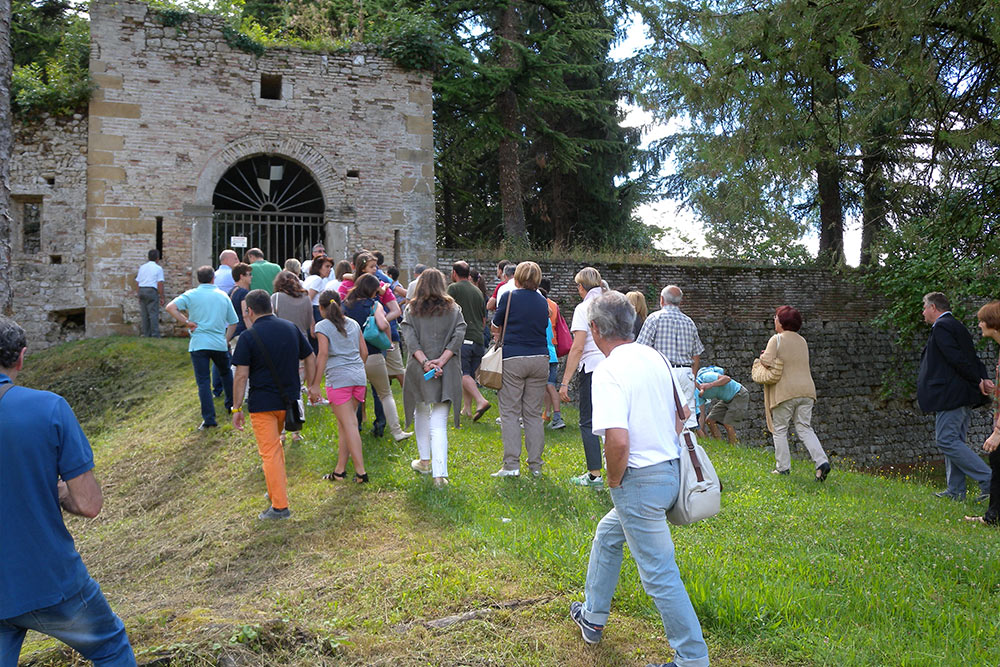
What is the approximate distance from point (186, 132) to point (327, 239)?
3.09 m

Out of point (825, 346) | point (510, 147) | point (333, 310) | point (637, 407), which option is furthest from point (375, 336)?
point (825, 346)

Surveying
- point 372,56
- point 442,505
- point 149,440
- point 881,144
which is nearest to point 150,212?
point 372,56

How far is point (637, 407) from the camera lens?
137 inches

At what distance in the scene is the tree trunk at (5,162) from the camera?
620 centimetres

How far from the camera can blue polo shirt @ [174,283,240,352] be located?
27.0 feet

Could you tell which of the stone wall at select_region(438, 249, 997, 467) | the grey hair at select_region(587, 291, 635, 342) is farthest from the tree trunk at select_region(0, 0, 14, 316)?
the stone wall at select_region(438, 249, 997, 467)

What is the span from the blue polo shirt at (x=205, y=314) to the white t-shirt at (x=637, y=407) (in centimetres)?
587

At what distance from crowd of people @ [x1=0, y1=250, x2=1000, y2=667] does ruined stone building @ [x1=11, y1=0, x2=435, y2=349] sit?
401 centimetres

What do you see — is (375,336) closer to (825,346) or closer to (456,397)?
(456,397)

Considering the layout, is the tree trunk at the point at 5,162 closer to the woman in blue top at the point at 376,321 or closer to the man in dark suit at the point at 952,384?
the woman in blue top at the point at 376,321

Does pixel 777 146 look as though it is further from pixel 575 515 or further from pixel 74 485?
pixel 74 485

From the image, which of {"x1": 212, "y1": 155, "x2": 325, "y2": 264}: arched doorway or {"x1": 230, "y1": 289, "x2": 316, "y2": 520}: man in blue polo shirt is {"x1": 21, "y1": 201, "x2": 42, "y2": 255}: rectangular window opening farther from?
{"x1": 230, "y1": 289, "x2": 316, "y2": 520}: man in blue polo shirt

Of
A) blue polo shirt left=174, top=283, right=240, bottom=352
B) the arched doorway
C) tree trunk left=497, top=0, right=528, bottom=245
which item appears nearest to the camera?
blue polo shirt left=174, top=283, right=240, bottom=352

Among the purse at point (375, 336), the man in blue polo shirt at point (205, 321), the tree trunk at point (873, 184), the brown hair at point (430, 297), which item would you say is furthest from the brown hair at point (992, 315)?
the man in blue polo shirt at point (205, 321)
